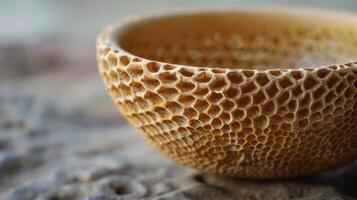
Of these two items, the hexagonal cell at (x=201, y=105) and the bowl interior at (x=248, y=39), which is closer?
the hexagonal cell at (x=201, y=105)

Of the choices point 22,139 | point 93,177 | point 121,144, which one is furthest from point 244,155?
point 22,139

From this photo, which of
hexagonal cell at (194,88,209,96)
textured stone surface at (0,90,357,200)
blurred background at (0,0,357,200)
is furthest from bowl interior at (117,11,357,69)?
hexagonal cell at (194,88,209,96)

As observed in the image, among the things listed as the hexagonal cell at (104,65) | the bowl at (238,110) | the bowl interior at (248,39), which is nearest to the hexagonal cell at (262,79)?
the bowl at (238,110)

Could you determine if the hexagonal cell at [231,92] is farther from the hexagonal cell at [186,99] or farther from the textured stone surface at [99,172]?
the textured stone surface at [99,172]

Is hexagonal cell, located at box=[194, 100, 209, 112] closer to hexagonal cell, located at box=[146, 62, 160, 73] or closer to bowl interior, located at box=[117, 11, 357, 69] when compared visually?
hexagonal cell, located at box=[146, 62, 160, 73]

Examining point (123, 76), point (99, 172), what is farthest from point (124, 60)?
point (99, 172)

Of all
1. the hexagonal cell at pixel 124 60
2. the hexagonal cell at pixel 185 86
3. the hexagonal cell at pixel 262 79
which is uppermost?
the hexagonal cell at pixel 262 79
